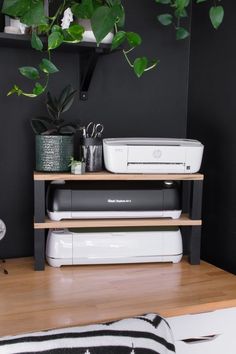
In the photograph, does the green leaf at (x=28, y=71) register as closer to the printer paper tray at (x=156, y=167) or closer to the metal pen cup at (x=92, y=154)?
the metal pen cup at (x=92, y=154)

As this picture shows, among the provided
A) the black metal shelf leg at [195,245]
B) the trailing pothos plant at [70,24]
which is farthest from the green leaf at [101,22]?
the black metal shelf leg at [195,245]

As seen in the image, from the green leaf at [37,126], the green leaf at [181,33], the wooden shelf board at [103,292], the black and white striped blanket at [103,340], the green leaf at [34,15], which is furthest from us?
the green leaf at [181,33]

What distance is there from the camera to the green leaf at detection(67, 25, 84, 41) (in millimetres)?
1573

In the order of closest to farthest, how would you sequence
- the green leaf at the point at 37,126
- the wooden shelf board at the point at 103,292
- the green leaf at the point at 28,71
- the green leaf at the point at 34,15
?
the wooden shelf board at the point at 103,292 → the green leaf at the point at 34,15 → the green leaf at the point at 28,71 → the green leaf at the point at 37,126

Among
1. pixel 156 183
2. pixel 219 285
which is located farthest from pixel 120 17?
pixel 219 285

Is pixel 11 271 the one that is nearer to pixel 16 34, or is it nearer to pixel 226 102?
pixel 16 34

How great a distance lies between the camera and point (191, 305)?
1384mm

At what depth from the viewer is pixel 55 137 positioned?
5.57ft

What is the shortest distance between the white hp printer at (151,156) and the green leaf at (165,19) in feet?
1.56

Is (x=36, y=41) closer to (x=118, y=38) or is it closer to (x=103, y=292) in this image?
(x=118, y=38)

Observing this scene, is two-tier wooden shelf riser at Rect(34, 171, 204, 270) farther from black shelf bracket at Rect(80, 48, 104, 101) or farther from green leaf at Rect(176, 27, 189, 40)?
green leaf at Rect(176, 27, 189, 40)

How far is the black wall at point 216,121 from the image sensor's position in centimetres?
177

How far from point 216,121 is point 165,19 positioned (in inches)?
17.4

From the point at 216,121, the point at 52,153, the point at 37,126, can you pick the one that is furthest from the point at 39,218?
the point at 216,121
